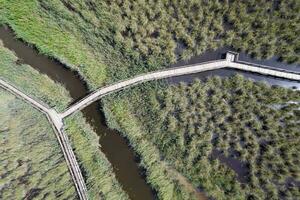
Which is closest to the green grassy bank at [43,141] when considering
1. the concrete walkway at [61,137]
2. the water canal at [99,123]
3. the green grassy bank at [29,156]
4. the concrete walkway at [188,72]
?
the green grassy bank at [29,156]

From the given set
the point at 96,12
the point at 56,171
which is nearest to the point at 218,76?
the point at 96,12

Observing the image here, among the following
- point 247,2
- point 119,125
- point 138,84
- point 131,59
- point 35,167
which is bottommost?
point 35,167

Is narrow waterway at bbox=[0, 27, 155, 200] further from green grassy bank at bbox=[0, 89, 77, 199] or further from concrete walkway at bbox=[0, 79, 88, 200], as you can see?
green grassy bank at bbox=[0, 89, 77, 199]

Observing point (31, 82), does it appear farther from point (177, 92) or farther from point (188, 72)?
point (188, 72)

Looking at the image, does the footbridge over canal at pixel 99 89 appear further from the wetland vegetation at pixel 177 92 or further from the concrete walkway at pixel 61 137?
the wetland vegetation at pixel 177 92

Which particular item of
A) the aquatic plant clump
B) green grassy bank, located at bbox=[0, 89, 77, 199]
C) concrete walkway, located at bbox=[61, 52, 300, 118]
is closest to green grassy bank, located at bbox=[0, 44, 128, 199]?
green grassy bank, located at bbox=[0, 89, 77, 199]

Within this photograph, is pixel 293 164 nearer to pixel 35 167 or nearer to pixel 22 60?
pixel 35 167
